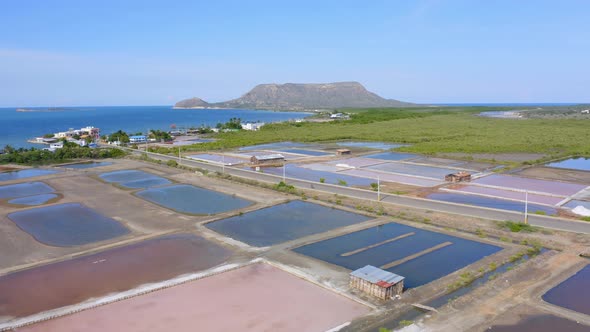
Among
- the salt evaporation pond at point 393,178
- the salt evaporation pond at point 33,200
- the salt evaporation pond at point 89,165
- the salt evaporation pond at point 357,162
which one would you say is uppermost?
the salt evaporation pond at point 357,162

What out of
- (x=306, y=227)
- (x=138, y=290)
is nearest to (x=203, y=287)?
(x=138, y=290)

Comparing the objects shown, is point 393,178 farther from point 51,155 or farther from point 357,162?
point 51,155

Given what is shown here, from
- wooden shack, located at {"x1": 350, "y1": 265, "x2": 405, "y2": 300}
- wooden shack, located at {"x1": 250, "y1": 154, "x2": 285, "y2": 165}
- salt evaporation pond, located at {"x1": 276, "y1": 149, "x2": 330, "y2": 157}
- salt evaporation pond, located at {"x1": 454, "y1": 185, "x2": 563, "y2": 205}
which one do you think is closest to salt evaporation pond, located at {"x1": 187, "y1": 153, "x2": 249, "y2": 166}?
wooden shack, located at {"x1": 250, "y1": 154, "x2": 285, "y2": 165}

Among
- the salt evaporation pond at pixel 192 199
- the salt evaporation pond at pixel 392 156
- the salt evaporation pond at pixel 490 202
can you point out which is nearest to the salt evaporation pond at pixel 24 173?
the salt evaporation pond at pixel 192 199

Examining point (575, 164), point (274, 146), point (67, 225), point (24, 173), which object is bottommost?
point (67, 225)

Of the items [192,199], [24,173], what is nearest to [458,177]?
[192,199]

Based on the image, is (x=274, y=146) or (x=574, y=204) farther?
(x=274, y=146)

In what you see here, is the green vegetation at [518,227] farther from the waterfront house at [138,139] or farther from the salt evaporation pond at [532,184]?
the waterfront house at [138,139]
